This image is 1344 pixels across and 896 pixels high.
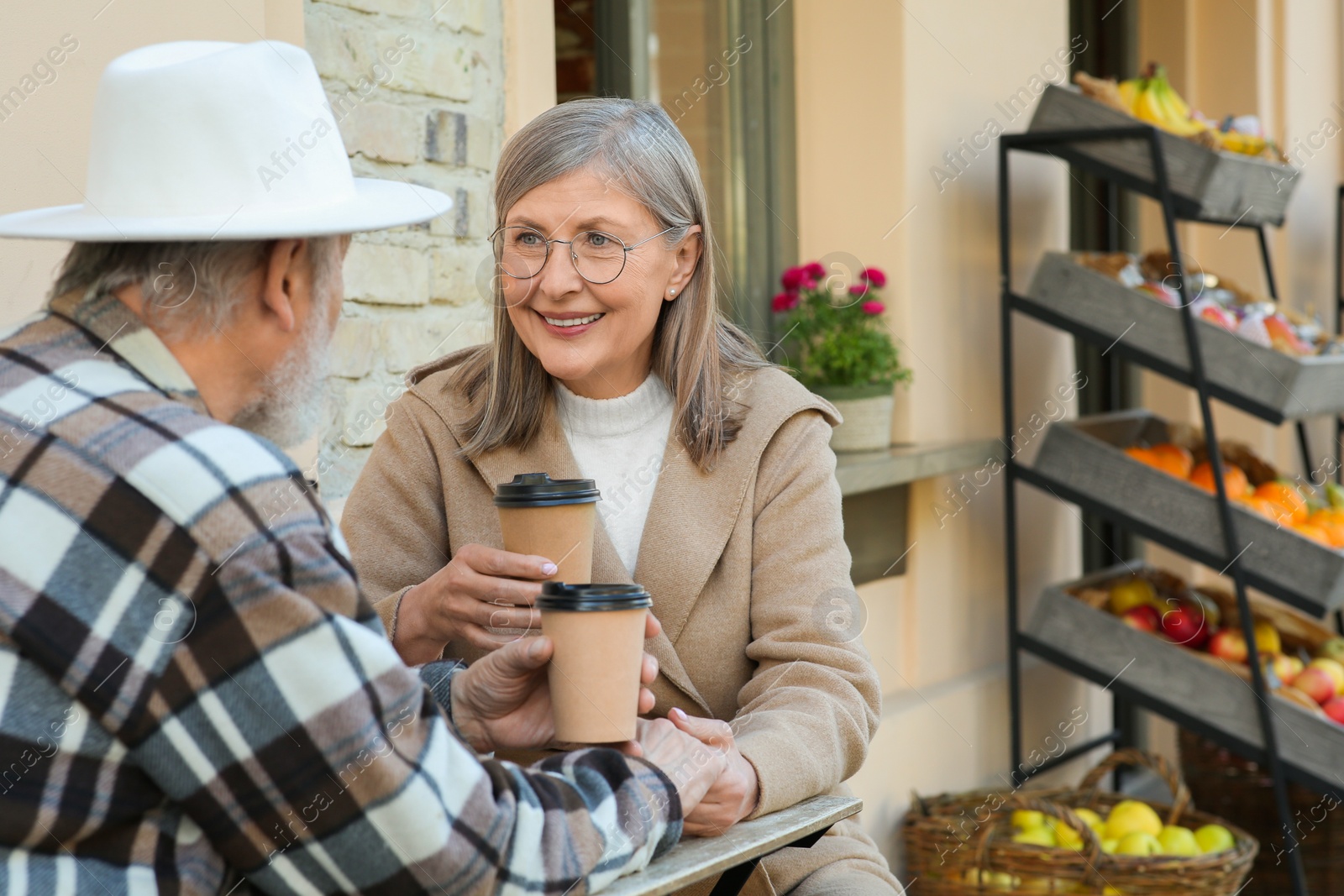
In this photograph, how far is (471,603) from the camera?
5.59ft

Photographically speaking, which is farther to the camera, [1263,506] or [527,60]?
[1263,506]

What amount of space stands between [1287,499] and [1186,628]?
1.64ft

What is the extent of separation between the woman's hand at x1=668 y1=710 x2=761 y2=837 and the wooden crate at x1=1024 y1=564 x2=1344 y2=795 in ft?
8.34

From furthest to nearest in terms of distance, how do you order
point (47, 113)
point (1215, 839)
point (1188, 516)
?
1. point (1188, 516)
2. point (1215, 839)
3. point (47, 113)

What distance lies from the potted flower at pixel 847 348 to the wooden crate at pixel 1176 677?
31.4 inches

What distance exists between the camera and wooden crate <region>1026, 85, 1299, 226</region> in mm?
3854

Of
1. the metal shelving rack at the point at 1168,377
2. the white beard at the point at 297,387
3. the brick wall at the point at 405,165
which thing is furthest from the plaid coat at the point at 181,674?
the metal shelving rack at the point at 1168,377

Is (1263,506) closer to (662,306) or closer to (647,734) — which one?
(662,306)

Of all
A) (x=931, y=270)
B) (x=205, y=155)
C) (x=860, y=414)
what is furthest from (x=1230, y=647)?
(x=205, y=155)

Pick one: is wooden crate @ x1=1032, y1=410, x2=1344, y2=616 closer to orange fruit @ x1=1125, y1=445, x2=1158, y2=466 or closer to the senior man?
orange fruit @ x1=1125, y1=445, x2=1158, y2=466

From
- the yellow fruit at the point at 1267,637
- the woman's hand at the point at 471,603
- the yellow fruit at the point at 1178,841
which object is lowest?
the yellow fruit at the point at 1178,841

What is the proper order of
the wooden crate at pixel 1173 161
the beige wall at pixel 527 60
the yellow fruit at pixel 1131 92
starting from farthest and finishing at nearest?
1. the yellow fruit at pixel 1131 92
2. the wooden crate at pixel 1173 161
3. the beige wall at pixel 527 60

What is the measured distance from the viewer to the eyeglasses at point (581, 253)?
197 cm

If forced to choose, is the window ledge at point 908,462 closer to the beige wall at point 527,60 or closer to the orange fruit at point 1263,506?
the orange fruit at point 1263,506
